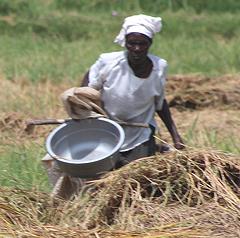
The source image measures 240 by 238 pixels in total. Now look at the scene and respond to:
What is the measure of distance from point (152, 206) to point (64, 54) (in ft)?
25.2

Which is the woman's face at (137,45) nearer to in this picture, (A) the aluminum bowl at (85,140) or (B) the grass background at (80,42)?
(A) the aluminum bowl at (85,140)

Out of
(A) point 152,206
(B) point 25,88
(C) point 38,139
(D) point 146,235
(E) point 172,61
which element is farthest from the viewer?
(E) point 172,61

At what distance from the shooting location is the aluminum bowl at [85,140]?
527 cm

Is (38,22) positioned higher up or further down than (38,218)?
further down

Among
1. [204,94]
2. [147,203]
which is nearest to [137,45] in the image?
[147,203]

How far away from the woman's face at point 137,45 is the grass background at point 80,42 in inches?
39.4

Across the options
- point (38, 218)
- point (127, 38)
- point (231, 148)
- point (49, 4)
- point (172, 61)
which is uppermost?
point (127, 38)

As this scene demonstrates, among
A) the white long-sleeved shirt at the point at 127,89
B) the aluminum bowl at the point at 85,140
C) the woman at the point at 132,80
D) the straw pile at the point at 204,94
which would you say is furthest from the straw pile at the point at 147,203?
the straw pile at the point at 204,94

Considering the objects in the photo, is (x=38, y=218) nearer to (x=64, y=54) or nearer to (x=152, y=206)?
(x=152, y=206)

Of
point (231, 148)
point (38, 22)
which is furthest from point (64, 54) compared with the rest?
point (231, 148)

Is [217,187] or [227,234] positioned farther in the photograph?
[217,187]

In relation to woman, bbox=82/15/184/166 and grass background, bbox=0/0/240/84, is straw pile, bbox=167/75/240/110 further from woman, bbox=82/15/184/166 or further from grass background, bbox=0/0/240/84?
woman, bbox=82/15/184/166

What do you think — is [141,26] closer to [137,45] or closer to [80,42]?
[137,45]

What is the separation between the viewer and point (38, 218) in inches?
188
